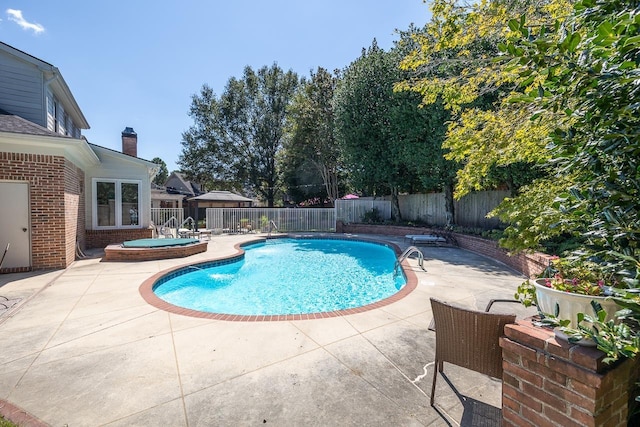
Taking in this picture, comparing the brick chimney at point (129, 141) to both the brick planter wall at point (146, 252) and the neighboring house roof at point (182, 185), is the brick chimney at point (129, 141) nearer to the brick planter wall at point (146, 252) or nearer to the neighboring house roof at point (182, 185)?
the brick planter wall at point (146, 252)

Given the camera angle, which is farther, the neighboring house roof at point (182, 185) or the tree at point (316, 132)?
the neighboring house roof at point (182, 185)

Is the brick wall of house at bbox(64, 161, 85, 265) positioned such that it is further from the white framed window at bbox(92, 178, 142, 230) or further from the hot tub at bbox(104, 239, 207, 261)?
the hot tub at bbox(104, 239, 207, 261)

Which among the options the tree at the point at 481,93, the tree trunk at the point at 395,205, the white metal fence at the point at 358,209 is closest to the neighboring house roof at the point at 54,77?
the tree at the point at 481,93

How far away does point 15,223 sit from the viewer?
6672 millimetres

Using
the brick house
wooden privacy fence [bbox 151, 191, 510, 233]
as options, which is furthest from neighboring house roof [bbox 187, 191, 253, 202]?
the brick house

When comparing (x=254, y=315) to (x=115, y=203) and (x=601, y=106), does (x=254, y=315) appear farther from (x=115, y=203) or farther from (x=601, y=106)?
(x=115, y=203)

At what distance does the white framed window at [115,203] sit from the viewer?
1038cm

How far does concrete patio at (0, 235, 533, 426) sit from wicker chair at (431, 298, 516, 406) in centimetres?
42

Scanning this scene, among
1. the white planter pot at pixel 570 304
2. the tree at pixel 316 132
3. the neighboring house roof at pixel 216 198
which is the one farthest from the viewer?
the tree at pixel 316 132

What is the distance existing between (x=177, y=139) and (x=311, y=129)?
13670 millimetres

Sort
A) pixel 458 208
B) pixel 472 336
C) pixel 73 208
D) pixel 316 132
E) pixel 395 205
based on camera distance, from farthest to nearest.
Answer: pixel 316 132 → pixel 395 205 → pixel 458 208 → pixel 73 208 → pixel 472 336

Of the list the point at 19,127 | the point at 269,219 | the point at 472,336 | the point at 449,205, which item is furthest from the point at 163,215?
the point at 472,336

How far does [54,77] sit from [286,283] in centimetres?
941

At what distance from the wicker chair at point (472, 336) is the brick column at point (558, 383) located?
0.28m
